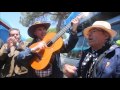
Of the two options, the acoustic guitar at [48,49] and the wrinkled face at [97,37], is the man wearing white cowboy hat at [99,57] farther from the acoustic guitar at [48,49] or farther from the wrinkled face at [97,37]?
the acoustic guitar at [48,49]

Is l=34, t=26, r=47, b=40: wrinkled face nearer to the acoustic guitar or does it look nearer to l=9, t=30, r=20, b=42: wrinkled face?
the acoustic guitar

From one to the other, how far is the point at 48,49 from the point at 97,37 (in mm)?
636

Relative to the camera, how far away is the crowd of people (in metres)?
4.29

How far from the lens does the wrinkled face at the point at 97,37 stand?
431 cm

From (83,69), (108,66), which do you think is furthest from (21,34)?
(108,66)

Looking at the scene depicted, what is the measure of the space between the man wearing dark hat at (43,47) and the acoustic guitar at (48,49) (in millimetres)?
46

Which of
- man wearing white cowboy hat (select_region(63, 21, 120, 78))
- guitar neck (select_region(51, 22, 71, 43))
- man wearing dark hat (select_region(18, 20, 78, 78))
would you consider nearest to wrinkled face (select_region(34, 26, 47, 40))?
man wearing dark hat (select_region(18, 20, 78, 78))

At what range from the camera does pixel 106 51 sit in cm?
427

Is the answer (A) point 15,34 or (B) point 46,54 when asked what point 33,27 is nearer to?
(A) point 15,34

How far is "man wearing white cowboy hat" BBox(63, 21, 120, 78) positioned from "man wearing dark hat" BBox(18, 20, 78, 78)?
13 centimetres
